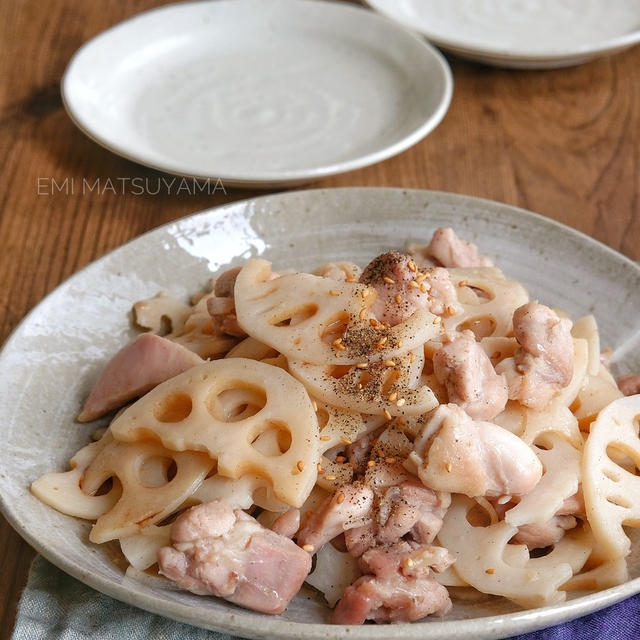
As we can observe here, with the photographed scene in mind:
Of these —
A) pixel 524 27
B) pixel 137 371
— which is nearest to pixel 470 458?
pixel 137 371

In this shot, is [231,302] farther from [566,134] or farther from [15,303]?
[566,134]

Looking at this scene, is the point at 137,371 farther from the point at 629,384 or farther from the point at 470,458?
the point at 629,384

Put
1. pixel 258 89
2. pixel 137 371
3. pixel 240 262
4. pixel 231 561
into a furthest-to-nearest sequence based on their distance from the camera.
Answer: pixel 258 89 → pixel 240 262 → pixel 137 371 → pixel 231 561

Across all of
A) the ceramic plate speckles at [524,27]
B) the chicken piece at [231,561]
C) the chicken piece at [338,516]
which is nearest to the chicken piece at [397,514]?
the chicken piece at [338,516]

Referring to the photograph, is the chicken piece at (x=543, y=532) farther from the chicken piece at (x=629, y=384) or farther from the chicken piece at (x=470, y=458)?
the chicken piece at (x=629, y=384)

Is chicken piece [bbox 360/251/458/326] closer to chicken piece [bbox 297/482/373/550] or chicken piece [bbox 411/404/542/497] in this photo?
chicken piece [bbox 411/404/542/497]

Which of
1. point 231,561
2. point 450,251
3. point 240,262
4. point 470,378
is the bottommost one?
point 240,262

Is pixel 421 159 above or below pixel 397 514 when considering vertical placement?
below

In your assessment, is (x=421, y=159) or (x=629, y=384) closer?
(x=629, y=384)
